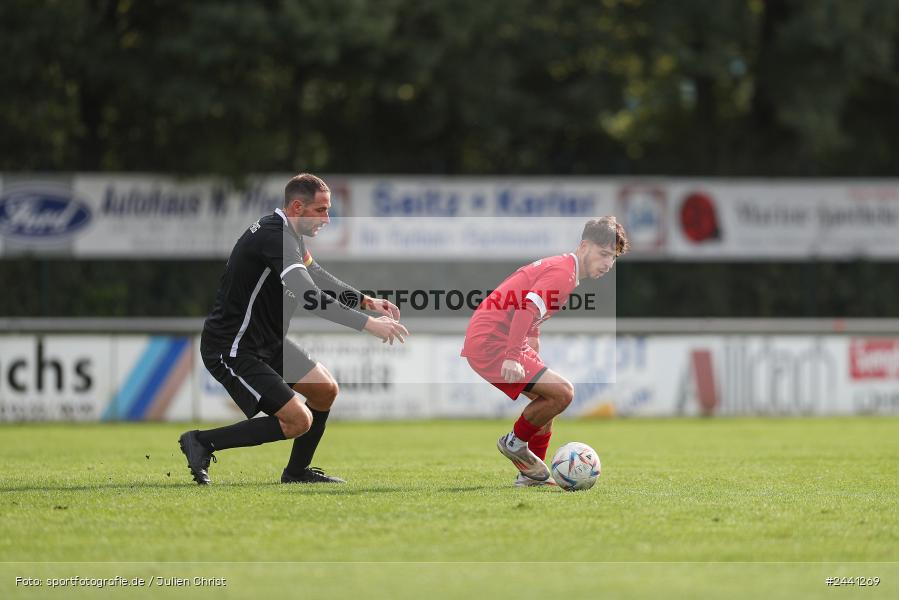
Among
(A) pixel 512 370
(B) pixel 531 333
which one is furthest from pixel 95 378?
(A) pixel 512 370

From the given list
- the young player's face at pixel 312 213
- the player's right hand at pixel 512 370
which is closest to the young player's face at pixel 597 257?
the player's right hand at pixel 512 370

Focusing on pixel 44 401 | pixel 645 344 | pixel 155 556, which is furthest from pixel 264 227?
pixel 645 344

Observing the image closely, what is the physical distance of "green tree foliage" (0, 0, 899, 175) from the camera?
77.0 feet

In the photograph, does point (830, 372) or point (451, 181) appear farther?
point (451, 181)

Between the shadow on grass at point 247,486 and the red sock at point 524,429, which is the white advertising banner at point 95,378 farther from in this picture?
the red sock at point 524,429

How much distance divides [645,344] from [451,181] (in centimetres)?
465

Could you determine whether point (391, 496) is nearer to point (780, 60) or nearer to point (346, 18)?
point (346, 18)

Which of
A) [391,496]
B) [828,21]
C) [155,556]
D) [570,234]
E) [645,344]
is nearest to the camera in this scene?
[155,556]

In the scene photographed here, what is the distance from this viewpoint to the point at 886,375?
21.6 meters

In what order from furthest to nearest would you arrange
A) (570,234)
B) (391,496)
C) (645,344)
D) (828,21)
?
(828,21) → (570,234) → (645,344) → (391,496)

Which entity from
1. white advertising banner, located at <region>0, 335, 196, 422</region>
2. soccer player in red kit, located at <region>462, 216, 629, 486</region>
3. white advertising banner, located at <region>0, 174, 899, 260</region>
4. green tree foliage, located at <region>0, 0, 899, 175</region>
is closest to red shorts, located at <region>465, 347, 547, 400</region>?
soccer player in red kit, located at <region>462, 216, 629, 486</region>

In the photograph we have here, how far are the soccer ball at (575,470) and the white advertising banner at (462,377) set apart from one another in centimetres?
1106

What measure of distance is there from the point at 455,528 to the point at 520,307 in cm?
198

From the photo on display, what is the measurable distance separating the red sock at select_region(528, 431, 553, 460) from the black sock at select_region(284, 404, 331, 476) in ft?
4.70
